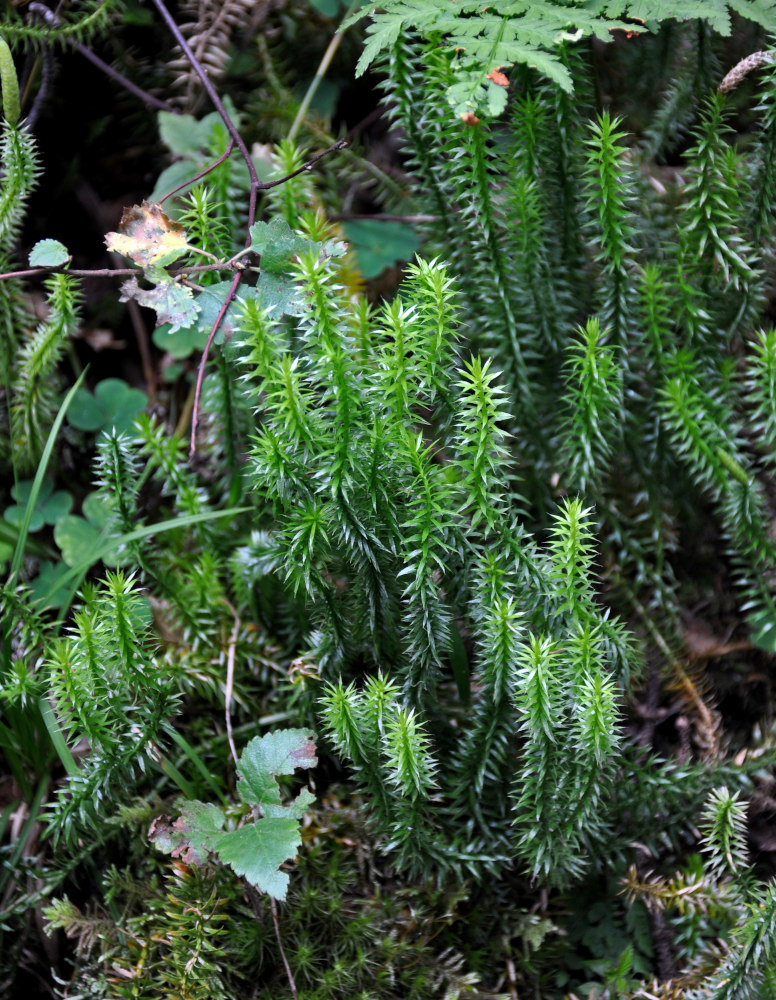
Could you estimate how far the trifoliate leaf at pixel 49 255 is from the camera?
65.7 inches

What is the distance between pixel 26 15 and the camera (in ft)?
7.20

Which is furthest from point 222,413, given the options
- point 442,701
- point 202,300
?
point 442,701

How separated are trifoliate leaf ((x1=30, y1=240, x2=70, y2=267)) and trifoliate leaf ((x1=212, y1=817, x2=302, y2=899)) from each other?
1189 mm

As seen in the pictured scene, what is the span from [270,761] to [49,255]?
3.69 feet

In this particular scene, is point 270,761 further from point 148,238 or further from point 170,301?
point 148,238

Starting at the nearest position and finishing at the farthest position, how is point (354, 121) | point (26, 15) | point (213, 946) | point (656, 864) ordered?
point (213, 946) → point (656, 864) → point (26, 15) → point (354, 121)

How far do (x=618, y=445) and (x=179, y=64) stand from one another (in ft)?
5.79

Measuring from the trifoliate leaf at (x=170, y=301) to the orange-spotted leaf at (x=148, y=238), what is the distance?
0.05 meters

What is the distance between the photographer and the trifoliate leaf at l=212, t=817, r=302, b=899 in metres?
1.39

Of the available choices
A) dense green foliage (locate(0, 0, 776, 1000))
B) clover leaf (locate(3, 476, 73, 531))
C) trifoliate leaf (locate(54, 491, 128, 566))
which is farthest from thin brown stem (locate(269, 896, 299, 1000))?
clover leaf (locate(3, 476, 73, 531))

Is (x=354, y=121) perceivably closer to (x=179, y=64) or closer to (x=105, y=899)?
(x=179, y=64)

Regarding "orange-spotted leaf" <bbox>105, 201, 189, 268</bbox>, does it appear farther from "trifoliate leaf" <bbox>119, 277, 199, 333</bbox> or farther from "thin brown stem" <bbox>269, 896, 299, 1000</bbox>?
"thin brown stem" <bbox>269, 896, 299, 1000</bbox>

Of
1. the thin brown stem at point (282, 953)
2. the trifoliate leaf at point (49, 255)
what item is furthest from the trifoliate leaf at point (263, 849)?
Answer: the trifoliate leaf at point (49, 255)

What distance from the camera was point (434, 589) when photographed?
1.42 meters
